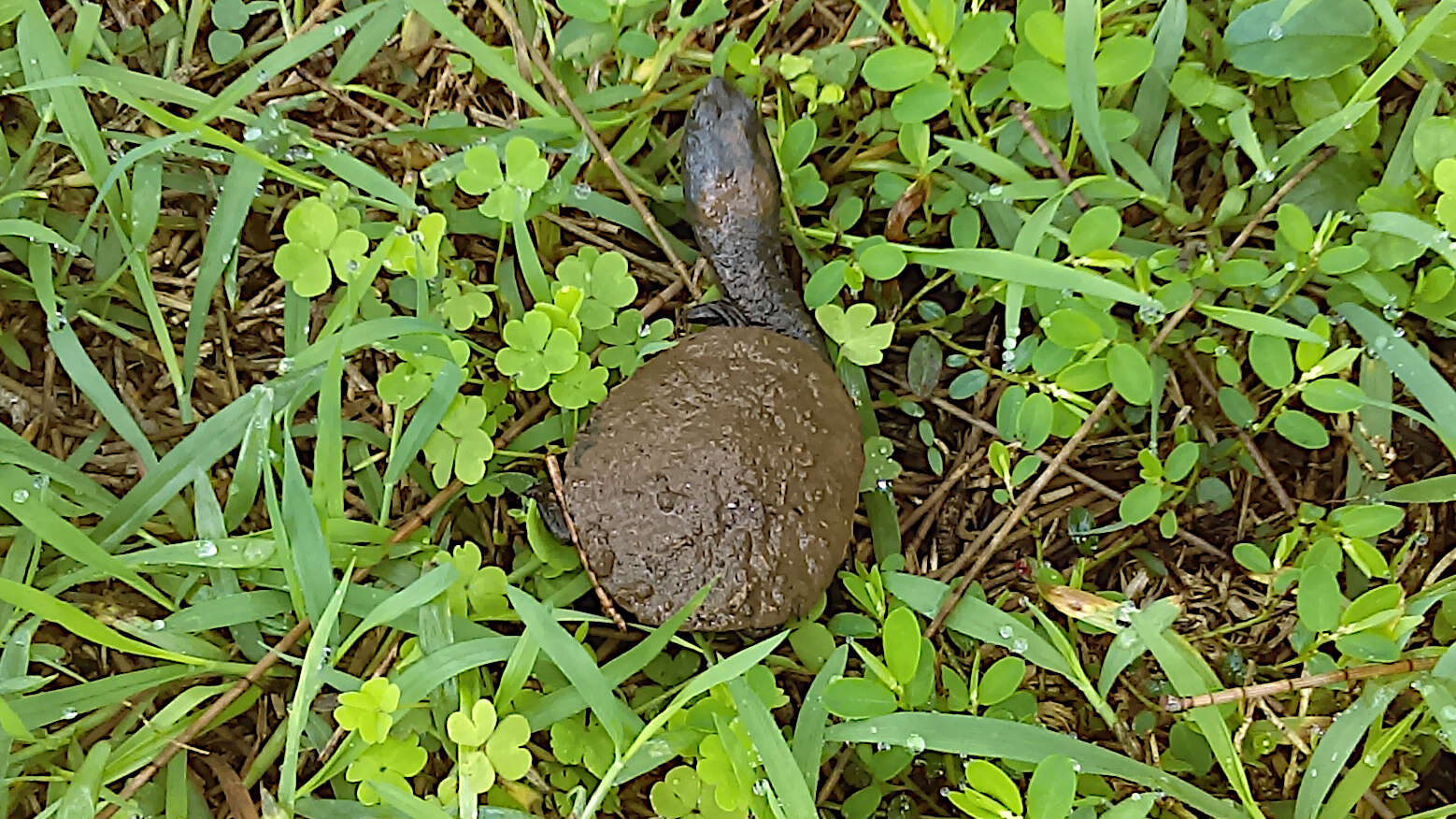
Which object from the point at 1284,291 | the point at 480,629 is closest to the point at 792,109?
the point at 1284,291

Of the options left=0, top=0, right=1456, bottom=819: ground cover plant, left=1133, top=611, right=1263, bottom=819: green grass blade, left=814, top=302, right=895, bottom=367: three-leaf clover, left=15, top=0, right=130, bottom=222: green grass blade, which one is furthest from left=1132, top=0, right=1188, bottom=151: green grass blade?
left=15, top=0, right=130, bottom=222: green grass blade

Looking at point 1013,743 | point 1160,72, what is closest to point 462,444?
point 1013,743

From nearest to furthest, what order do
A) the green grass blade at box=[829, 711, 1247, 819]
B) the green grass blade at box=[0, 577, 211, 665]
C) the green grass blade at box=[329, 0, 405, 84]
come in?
the green grass blade at box=[0, 577, 211, 665] → the green grass blade at box=[829, 711, 1247, 819] → the green grass blade at box=[329, 0, 405, 84]

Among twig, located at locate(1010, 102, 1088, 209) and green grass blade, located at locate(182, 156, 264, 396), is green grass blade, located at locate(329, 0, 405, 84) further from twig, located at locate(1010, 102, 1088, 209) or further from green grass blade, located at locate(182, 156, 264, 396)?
twig, located at locate(1010, 102, 1088, 209)

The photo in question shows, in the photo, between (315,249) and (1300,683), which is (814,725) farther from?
(315,249)

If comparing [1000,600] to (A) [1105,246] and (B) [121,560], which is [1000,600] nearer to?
(A) [1105,246]

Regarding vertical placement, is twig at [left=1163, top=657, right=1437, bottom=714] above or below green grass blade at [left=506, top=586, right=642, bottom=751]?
below
